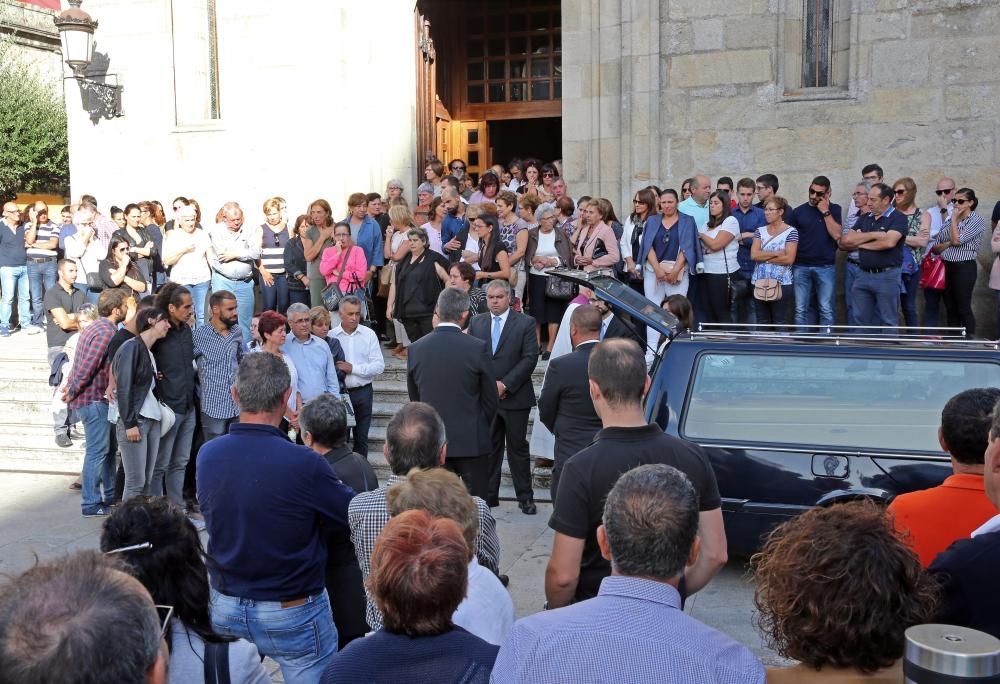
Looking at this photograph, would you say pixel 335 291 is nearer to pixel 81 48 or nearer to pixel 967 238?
pixel 81 48

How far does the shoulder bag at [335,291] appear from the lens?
10.6 metres

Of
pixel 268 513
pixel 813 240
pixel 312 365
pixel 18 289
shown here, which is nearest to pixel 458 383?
pixel 312 365

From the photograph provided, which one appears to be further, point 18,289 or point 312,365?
point 18,289

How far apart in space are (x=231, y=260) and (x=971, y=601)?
10.2m

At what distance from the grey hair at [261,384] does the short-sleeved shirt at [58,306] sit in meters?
7.28

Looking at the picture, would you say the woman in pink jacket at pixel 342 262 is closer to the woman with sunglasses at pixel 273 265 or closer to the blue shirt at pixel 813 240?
the woman with sunglasses at pixel 273 265

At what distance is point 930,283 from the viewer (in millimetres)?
10523

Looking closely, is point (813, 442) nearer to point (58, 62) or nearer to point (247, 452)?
point (247, 452)

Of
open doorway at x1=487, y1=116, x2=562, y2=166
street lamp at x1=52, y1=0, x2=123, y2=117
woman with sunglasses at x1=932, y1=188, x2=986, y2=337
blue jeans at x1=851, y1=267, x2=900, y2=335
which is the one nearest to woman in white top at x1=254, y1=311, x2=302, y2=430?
blue jeans at x1=851, y1=267, x2=900, y2=335

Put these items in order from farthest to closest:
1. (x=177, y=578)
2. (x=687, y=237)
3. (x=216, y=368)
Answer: (x=687, y=237) → (x=216, y=368) → (x=177, y=578)

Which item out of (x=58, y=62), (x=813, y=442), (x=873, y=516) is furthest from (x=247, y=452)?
(x=58, y=62)

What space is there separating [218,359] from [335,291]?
2.78 m

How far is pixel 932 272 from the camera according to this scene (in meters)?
10.4

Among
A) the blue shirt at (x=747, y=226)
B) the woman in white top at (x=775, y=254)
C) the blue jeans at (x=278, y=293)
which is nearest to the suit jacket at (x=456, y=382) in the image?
the woman in white top at (x=775, y=254)
